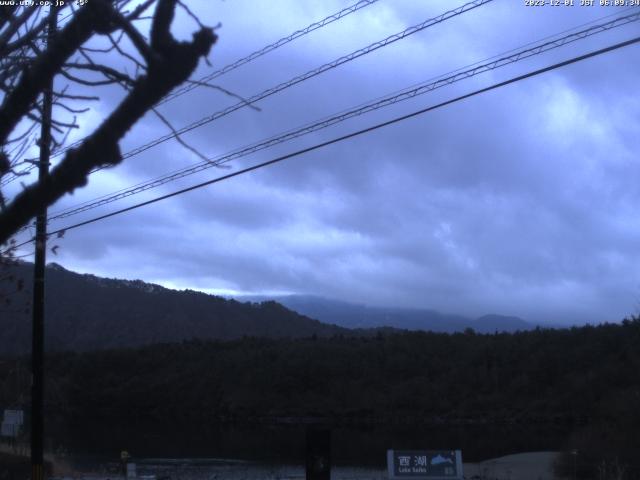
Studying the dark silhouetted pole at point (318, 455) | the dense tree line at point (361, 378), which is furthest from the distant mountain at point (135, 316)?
the dark silhouetted pole at point (318, 455)

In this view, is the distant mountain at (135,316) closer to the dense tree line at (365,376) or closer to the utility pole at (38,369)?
the dense tree line at (365,376)

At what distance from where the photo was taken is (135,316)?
107125 millimetres

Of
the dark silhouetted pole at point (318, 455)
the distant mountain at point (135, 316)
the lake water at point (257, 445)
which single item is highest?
the distant mountain at point (135, 316)

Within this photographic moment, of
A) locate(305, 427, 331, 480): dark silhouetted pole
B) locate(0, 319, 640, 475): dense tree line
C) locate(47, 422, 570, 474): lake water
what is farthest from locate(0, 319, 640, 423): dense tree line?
locate(305, 427, 331, 480): dark silhouetted pole

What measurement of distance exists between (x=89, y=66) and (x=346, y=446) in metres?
38.1

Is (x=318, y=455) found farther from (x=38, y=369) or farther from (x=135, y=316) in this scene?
(x=135, y=316)

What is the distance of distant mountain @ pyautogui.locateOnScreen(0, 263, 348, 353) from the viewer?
101 m

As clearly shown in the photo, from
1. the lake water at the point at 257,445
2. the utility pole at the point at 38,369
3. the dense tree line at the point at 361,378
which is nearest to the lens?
the utility pole at the point at 38,369

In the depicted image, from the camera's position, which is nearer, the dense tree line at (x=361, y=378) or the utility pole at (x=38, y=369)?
the utility pole at (x=38, y=369)

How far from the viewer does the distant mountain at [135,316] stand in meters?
101

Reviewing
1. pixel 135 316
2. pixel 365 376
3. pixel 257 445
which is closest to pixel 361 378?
pixel 365 376

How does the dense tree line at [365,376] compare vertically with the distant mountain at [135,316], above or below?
below

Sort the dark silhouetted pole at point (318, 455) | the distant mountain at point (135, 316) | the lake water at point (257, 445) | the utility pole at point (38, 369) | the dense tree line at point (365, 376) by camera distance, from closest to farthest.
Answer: the dark silhouetted pole at point (318, 455), the utility pole at point (38, 369), the lake water at point (257, 445), the dense tree line at point (365, 376), the distant mountain at point (135, 316)

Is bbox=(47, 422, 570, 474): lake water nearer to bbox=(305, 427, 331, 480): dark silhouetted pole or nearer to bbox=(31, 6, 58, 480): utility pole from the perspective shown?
bbox=(31, 6, 58, 480): utility pole
